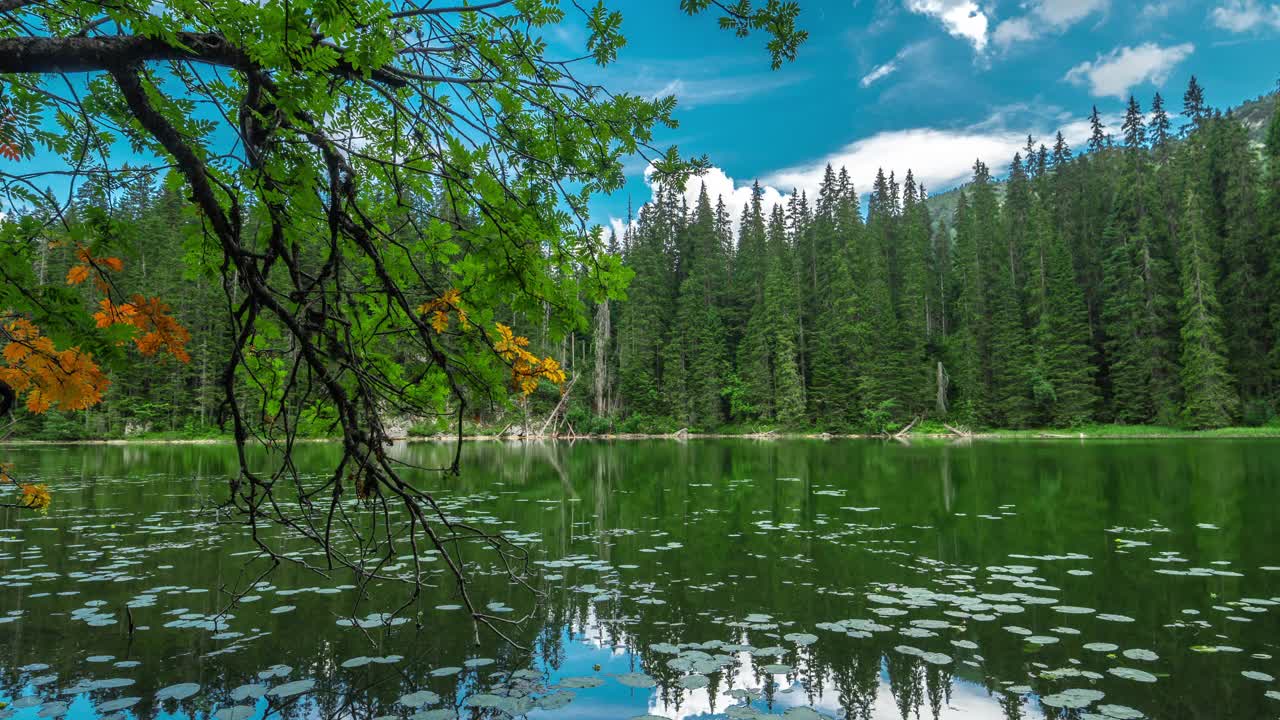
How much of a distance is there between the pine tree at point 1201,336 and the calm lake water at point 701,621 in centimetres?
3739

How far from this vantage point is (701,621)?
6336 mm

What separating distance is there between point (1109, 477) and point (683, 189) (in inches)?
827

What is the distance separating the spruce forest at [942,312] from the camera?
44.8 metres

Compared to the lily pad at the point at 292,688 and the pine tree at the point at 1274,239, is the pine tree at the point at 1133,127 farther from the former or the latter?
the lily pad at the point at 292,688

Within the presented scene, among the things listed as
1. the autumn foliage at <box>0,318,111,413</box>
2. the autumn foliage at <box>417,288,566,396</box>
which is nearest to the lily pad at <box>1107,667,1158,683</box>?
the autumn foliage at <box>417,288,566,396</box>

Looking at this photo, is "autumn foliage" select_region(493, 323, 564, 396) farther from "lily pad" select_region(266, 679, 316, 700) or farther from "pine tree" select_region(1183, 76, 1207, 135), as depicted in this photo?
"pine tree" select_region(1183, 76, 1207, 135)

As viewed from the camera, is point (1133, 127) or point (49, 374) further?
point (1133, 127)

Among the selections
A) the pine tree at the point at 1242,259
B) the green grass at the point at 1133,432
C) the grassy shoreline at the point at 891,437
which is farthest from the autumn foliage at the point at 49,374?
the pine tree at the point at 1242,259

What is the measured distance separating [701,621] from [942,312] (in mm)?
62799

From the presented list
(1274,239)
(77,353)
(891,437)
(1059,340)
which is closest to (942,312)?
(1059,340)

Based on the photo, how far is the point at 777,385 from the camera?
56.2 metres

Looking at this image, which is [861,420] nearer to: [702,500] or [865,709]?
[702,500]

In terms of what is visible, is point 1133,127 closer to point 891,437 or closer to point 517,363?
point 891,437

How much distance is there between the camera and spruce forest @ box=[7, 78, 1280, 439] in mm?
44781
